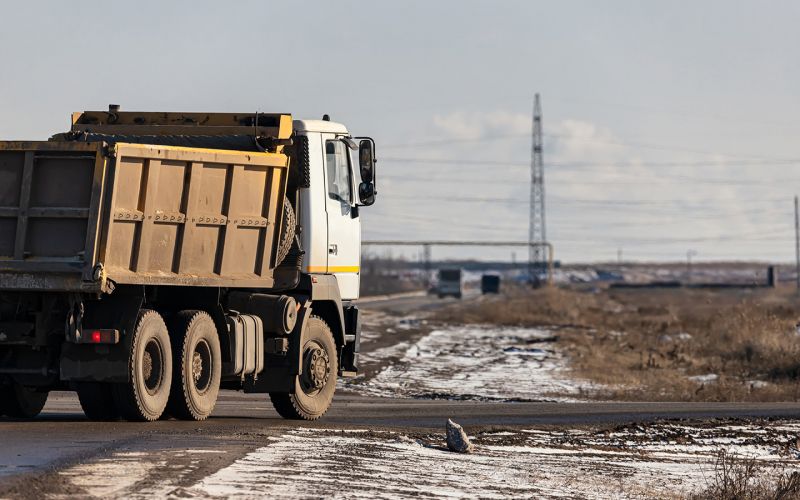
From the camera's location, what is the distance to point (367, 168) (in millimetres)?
17734

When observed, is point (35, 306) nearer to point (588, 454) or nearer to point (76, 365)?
point (76, 365)

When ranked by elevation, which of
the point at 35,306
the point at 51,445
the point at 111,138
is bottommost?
the point at 51,445

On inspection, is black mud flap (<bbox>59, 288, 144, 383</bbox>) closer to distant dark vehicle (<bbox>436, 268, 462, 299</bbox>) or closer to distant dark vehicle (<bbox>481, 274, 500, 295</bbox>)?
distant dark vehicle (<bbox>436, 268, 462, 299</bbox>)

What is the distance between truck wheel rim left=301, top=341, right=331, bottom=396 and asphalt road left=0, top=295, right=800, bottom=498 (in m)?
0.48

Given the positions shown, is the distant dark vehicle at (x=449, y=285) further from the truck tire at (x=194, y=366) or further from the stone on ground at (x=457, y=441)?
the stone on ground at (x=457, y=441)

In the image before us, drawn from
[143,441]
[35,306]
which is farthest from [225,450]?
[35,306]

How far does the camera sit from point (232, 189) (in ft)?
51.4

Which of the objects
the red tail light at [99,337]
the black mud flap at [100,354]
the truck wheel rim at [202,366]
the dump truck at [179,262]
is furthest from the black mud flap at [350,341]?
the red tail light at [99,337]

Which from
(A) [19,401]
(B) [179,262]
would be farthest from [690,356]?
(B) [179,262]

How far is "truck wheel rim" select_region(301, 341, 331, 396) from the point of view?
56.7ft

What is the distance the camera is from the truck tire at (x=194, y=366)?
15.1 m

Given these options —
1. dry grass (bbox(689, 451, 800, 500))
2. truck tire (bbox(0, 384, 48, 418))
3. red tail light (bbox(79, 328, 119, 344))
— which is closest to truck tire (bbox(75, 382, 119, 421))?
red tail light (bbox(79, 328, 119, 344))

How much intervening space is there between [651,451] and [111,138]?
7450 mm

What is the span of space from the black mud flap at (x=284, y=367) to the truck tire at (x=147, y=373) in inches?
85.0
